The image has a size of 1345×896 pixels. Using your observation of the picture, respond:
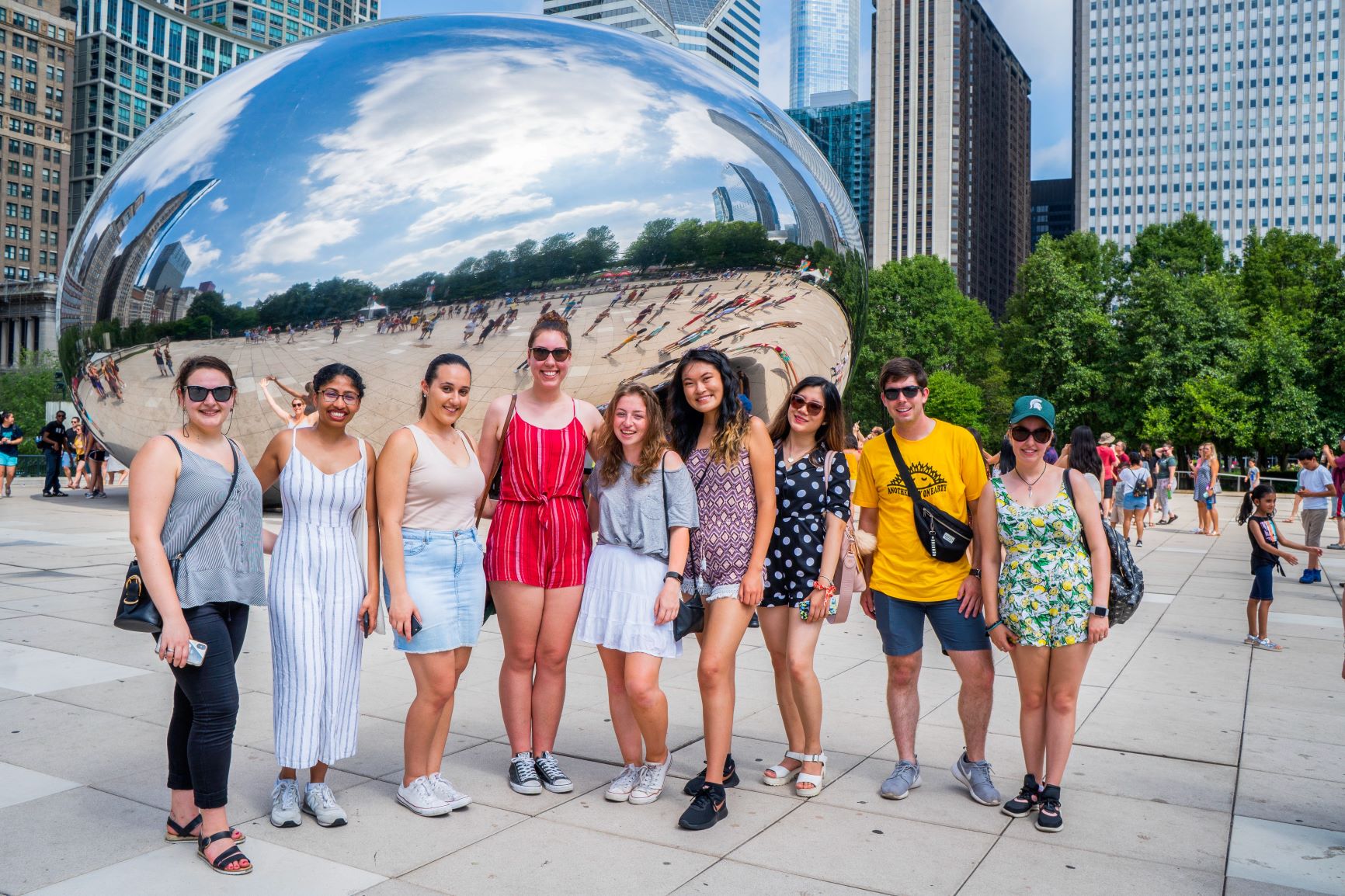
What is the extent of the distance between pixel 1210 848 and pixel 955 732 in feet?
5.05

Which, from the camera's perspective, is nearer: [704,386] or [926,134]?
[704,386]

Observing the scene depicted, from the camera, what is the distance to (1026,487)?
3951 mm

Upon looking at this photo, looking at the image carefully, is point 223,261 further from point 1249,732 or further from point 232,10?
point 232,10

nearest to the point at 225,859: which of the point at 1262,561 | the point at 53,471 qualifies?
the point at 1262,561

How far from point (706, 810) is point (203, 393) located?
2.22 meters

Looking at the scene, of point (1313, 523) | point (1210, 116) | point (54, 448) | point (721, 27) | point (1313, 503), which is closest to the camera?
point (1313, 523)

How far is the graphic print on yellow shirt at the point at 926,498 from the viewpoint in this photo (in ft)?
13.3

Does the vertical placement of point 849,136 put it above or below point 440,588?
above

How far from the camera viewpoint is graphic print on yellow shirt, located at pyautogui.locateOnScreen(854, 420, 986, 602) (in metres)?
4.05

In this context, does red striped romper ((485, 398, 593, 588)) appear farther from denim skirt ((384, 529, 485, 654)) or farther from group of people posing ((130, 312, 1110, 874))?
denim skirt ((384, 529, 485, 654))

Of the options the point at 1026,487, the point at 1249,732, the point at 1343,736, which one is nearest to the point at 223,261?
the point at 1026,487

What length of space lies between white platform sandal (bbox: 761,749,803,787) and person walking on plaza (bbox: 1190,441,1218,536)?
50.1 feet

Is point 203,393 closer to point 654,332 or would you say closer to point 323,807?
point 323,807

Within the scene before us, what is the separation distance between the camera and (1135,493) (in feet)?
52.1
